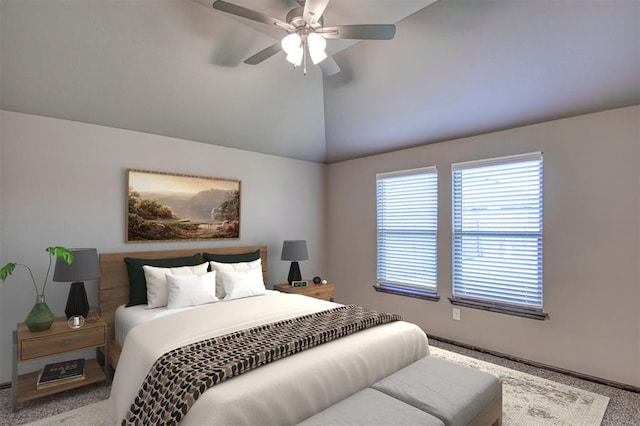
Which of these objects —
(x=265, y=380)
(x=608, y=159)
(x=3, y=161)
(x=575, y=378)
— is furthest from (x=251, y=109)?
(x=575, y=378)

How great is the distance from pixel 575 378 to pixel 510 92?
2.64 meters

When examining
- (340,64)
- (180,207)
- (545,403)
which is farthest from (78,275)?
(545,403)

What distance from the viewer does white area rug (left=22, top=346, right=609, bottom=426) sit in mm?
2418

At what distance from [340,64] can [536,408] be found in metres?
3.44

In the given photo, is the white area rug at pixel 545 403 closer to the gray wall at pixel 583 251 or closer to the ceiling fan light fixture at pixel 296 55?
the gray wall at pixel 583 251

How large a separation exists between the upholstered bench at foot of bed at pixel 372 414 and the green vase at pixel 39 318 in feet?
7.34

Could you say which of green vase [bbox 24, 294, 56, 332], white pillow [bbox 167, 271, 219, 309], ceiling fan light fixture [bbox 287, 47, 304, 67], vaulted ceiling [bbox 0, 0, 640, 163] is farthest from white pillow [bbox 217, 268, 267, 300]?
ceiling fan light fixture [bbox 287, 47, 304, 67]

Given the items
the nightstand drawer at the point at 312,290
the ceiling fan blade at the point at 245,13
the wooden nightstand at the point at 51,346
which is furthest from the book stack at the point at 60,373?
the ceiling fan blade at the point at 245,13

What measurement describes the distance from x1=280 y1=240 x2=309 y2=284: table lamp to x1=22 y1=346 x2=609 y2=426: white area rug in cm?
236

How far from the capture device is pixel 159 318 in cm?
273

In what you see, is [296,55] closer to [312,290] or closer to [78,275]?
[78,275]

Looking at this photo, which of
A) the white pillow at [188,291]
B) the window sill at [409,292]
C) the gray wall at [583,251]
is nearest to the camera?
the gray wall at [583,251]

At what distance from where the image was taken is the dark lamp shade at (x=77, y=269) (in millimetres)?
2723

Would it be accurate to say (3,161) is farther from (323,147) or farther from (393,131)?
(393,131)
